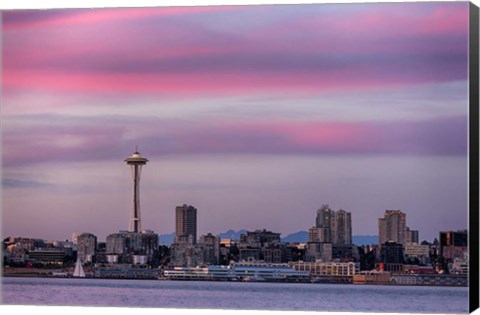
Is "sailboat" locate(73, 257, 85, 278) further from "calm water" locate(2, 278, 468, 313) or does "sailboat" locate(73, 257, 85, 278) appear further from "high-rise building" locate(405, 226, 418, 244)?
"high-rise building" locate(405, 226, 418, 244)

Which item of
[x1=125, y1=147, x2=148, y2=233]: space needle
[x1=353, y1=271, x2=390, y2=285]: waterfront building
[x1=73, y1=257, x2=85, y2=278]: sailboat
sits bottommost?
[x1=353, y1=271, x2=390, y2=285]: waterfront building

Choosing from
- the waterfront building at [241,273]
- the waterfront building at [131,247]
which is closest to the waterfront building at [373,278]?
the waterfront building at [241,273]

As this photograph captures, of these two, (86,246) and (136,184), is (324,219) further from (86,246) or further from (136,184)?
(86,246)

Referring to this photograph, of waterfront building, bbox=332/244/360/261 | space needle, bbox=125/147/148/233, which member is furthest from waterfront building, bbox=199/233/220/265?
waterfront building, bbox=332/244/360/261

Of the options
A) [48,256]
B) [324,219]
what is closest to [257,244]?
[324,219]

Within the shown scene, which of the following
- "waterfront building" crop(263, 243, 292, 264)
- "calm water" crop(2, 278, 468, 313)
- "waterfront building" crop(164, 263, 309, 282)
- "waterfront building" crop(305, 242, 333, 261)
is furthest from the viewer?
"waterfront building" crop(164, 263, 309, 282)

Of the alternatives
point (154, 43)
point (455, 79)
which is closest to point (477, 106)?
point (455, 79)
